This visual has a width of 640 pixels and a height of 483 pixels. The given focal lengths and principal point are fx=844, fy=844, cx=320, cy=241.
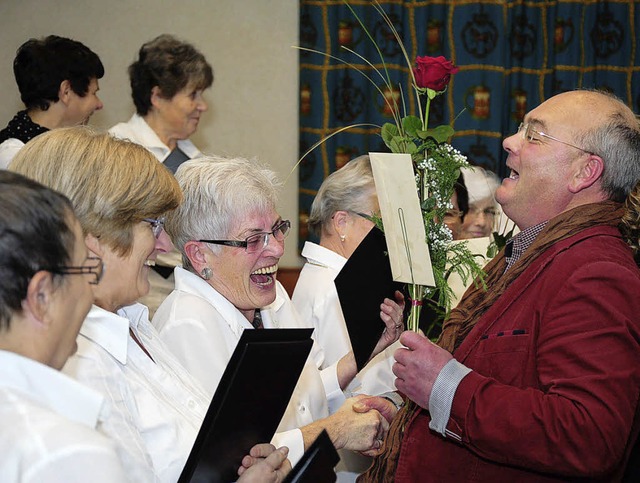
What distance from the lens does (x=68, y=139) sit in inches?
65.8

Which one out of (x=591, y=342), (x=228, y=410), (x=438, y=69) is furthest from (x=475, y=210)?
(x=228, y=410)

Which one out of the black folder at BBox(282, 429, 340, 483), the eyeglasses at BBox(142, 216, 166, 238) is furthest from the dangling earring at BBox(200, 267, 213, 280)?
the black folder at BBox(282, 429, 340, 483)

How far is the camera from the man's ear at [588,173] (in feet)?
6.82

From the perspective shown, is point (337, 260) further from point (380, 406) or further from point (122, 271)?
A: point (122, 271)

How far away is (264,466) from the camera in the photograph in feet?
5.59

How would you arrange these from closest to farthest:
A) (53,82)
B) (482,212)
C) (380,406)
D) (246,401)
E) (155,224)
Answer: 1. (246,401)
2. (155,224)
3. (380,406)
4. (53,82)
5. (482,212)

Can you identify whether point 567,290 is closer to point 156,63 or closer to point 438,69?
point 438,69

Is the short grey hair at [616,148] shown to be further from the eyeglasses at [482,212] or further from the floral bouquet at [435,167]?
the eyeglasses at [482,212]

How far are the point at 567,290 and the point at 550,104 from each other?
572mm

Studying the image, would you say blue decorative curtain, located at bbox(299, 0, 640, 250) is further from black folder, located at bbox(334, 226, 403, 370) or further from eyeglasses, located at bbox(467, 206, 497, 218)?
black folder, located at bbox(334, 226, 403, 370)

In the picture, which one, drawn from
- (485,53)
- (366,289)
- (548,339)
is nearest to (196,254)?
(366,289)

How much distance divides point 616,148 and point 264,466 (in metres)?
1.16

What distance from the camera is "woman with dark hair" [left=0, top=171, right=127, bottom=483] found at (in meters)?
1.09

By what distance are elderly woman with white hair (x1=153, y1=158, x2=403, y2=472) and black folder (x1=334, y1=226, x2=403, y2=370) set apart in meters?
0.19
